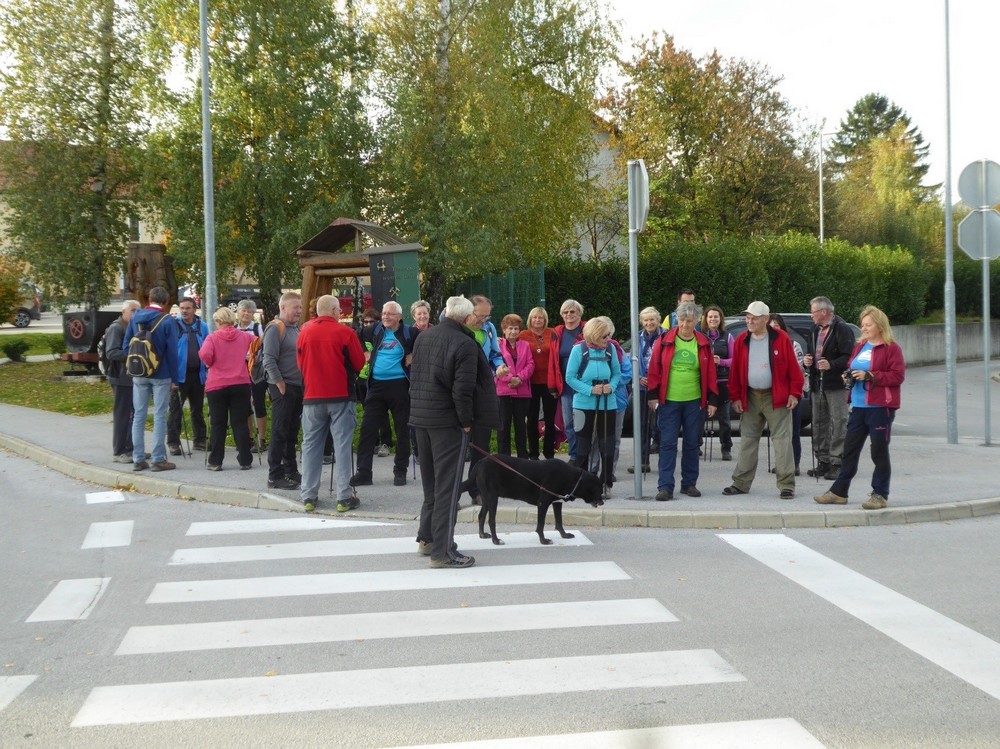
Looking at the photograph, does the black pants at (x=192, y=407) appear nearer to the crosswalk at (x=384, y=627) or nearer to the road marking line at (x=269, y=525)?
the road marking line at (x=269, y=525)

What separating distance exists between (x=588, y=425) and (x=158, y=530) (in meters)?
4.12

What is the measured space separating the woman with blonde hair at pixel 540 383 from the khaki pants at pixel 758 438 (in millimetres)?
2292

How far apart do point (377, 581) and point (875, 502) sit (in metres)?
4.73

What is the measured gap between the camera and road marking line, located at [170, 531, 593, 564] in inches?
323

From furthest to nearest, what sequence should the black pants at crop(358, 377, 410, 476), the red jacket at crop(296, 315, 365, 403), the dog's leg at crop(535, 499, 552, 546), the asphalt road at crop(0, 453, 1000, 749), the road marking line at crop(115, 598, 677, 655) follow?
the black pants at crop(358, 377, 410, 476) < the red jacket at crop(296, 315, 365, 403) < the dog's leg at crop(535, 499, 552, 546) < the road marking line at crop(115, 598, 677, 655) < the asphalt road at crop(0, 453, 1000, 749)

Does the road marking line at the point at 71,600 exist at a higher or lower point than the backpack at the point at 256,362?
lower

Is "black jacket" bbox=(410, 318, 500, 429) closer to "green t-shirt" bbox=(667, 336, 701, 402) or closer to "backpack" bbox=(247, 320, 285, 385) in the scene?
Answer: "green t-shirt" bbox=(667, 336, 701, 402)

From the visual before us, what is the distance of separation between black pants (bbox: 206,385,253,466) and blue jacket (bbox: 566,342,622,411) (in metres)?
4.03

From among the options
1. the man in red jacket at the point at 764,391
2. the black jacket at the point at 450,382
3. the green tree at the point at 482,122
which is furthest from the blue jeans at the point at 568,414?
the green tree at the point at 482,122

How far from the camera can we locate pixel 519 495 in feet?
27.3

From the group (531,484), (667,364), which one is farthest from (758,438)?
(531,484)

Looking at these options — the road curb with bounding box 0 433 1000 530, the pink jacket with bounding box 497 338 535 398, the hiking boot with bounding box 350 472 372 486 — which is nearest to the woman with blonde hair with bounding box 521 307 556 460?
the pink jacket with bounding box 497 338 535 398

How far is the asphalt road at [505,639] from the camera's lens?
462 centimetres

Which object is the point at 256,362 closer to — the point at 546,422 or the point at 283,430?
the point at 283,430
